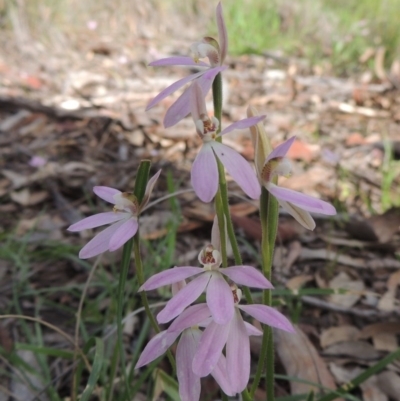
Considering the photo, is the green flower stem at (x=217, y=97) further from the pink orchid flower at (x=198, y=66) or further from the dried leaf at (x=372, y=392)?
the dried leaf at (x=372, y=392)

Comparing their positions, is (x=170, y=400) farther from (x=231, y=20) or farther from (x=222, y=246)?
(x=231, y=20)

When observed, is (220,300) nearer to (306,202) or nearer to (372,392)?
(306,202)

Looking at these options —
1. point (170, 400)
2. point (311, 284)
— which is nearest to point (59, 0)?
point (311, 284)

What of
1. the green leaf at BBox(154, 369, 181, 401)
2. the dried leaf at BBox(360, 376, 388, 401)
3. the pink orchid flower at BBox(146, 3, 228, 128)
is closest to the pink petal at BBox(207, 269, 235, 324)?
the pink orchid flower at BBox(146, 3, 228, 128)

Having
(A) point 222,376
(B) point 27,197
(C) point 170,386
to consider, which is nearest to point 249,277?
(A) point 222,376

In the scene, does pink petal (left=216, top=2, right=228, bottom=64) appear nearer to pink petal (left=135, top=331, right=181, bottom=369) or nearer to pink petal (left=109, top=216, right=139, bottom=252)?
pink petal (left=109, top=216, right=139, bottom=252)
